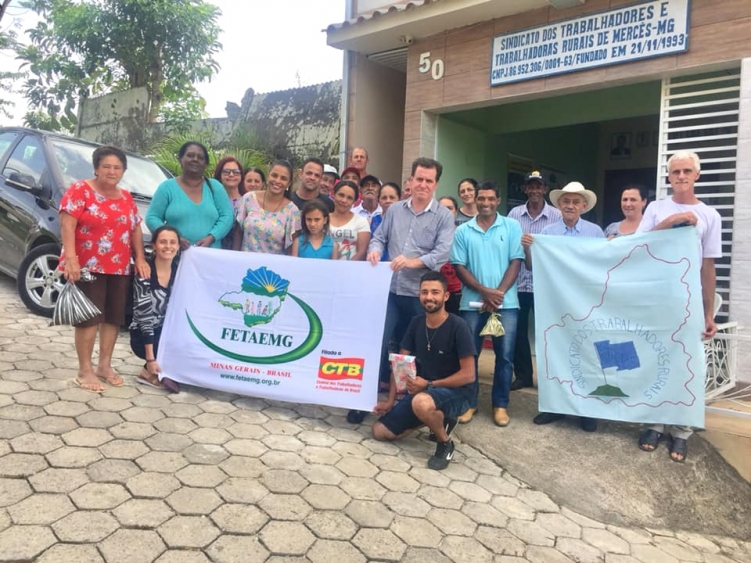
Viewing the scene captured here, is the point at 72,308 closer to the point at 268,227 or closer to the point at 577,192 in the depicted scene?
the point at 268,227

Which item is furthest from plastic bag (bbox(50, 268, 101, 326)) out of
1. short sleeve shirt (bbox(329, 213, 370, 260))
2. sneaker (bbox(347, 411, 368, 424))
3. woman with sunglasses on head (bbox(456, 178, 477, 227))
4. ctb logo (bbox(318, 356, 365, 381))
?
woman with sunglasses on head (bbox(456, 178, 477, 227))

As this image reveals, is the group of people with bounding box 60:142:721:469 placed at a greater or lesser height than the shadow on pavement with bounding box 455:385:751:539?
greater

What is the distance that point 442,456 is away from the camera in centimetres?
342

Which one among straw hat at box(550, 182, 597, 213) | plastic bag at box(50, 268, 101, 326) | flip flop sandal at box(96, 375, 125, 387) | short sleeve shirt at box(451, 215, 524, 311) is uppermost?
straw hat at box(550, 182, 597, 213)

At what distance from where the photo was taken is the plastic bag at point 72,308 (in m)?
3.59

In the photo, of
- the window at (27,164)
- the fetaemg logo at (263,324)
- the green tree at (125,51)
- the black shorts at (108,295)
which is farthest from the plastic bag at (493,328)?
the green tree at (125,51)

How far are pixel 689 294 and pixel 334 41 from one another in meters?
5.42

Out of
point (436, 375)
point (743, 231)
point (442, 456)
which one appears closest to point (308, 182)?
point (436, 375)

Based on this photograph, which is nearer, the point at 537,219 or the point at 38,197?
the point at 537,219

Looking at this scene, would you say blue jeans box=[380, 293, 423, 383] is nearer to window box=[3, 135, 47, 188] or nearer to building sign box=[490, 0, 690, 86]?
building sign box=[490, 0, 690, 86]

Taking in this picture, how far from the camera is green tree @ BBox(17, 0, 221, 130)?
44.2 ft

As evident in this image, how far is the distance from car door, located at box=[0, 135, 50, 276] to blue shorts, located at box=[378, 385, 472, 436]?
3761mm

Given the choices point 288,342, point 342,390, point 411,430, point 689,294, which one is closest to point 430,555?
point 411,430

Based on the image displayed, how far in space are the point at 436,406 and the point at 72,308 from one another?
235 cm
